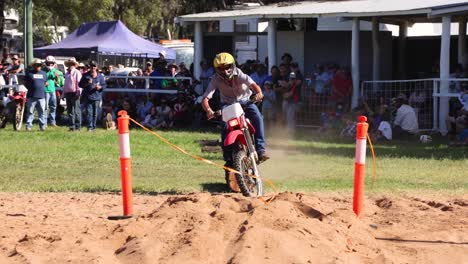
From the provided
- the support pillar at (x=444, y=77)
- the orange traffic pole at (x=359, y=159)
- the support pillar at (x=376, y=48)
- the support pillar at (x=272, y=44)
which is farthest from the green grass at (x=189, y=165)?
the support pillar at (x=376, y=48)

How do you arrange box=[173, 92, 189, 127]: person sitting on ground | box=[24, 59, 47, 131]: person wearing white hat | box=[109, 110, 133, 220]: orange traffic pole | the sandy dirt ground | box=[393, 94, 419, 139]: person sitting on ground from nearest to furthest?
the sandy dirt ground, box=[109, 110, 133, 220]: orange traffic pole, box=[393, 94, 419, 139]: person sitting on ground, box=[24, 59, 47, 131]: person wearing white hat, box=[173, 92, 189, 127]: person sitting on ground

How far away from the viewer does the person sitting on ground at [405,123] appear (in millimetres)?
21641

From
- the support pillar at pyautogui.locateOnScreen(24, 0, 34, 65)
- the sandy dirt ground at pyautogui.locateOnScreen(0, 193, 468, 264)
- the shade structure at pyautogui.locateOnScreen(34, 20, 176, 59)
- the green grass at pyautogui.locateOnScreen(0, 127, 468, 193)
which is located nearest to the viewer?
the sandy dirt ground at pyautogui.locateOnScreen(0, 193, 468, 264)

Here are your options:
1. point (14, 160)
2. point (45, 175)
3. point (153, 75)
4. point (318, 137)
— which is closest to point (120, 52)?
point (153, 75)

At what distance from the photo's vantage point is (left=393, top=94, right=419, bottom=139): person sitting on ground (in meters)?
21.6

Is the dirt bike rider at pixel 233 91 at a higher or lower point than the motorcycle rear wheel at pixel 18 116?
higher

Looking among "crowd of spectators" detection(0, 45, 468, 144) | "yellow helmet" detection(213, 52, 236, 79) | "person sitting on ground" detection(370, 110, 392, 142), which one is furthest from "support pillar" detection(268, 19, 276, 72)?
"yellow helmet" detection(213, 52, 236, 79)

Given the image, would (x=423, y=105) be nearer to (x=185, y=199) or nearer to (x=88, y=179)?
(x=88, y=179)

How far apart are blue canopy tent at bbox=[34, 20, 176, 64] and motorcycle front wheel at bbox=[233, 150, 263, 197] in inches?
883

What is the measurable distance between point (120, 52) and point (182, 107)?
367 inches

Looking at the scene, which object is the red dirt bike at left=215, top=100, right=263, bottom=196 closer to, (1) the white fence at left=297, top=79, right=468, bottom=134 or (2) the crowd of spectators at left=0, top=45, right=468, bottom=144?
(2) the crowd of spectators at left=0, top=45, right=468, bottom=144

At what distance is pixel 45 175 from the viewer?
1461 cm

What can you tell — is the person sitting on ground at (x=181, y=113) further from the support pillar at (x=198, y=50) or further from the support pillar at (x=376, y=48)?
the support pillar at (x=376, y=48)

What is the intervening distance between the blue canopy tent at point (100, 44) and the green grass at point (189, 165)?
11.2m
